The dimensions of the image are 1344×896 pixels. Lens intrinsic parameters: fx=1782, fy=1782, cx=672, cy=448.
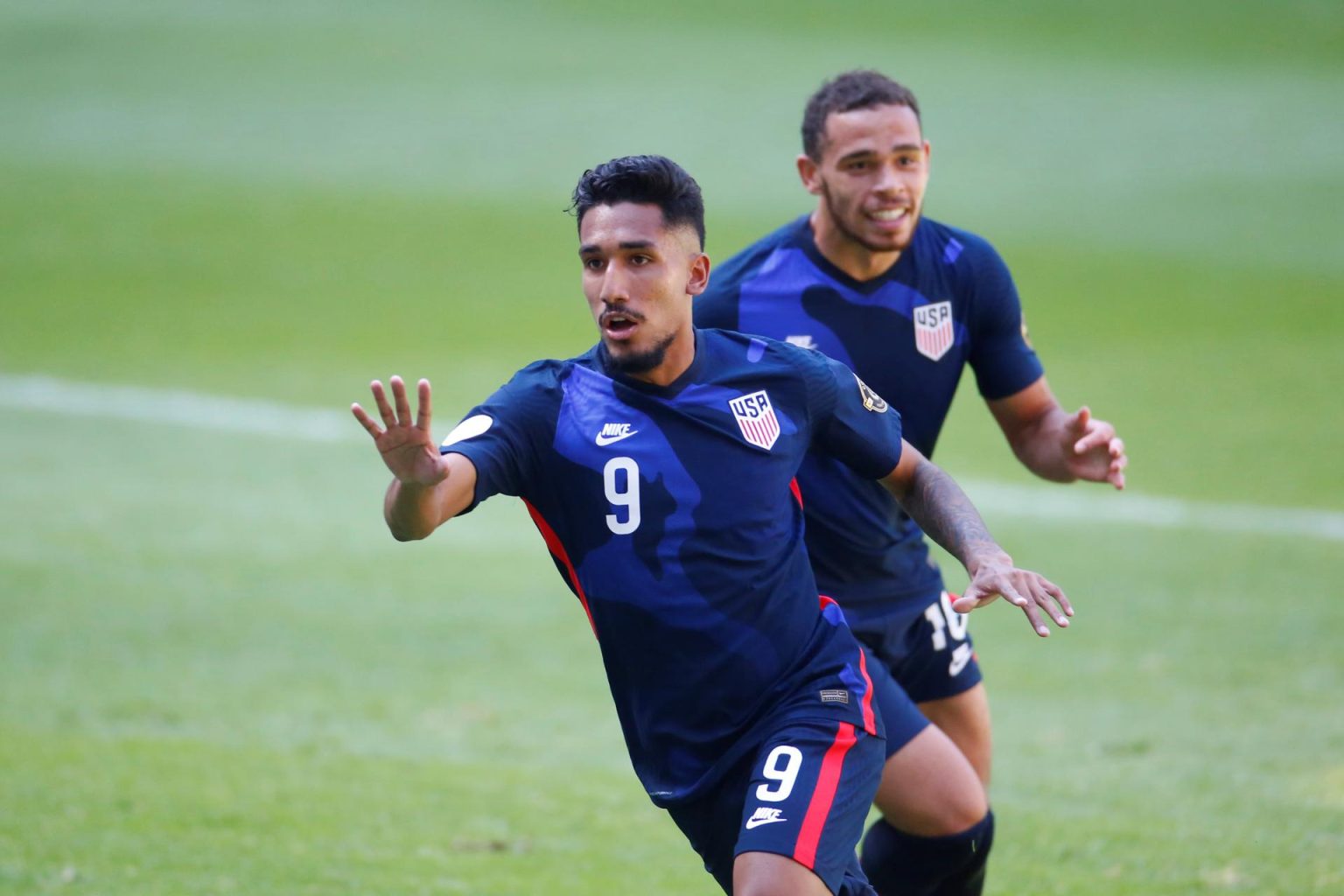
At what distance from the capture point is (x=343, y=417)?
59.9ft

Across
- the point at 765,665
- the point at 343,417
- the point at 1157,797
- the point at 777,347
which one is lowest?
the point at 343,417

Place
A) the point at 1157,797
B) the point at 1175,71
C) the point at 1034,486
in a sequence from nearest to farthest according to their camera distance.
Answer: the point at 1157,797 → the point at 1034,486 → the point at 1175,71

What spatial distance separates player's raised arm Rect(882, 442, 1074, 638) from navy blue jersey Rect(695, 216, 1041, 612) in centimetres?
93

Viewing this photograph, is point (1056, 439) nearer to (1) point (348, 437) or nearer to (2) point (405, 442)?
(2) point (405, 442)

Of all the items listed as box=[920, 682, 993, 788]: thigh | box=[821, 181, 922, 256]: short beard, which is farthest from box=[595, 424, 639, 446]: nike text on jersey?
box=[920, 682, 993, 788]: thigh

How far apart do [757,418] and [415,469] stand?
Answer: 3.68 feet

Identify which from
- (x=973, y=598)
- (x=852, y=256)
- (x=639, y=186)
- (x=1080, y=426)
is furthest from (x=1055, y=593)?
(x=852, y=256)

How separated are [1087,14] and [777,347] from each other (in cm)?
2993

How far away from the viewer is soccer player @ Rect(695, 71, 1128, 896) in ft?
21.1

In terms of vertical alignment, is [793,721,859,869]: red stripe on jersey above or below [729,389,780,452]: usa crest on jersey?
below

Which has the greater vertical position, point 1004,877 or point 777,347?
point 777,347

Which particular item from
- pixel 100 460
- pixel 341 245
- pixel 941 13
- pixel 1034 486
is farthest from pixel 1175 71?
pixel 100 460

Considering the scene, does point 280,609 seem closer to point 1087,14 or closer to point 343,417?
point 343,417

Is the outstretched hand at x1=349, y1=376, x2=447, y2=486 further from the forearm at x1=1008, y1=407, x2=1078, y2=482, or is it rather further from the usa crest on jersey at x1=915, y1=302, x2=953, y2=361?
the forearm at x1=1008, y1=407, x2=1078, y2=482
